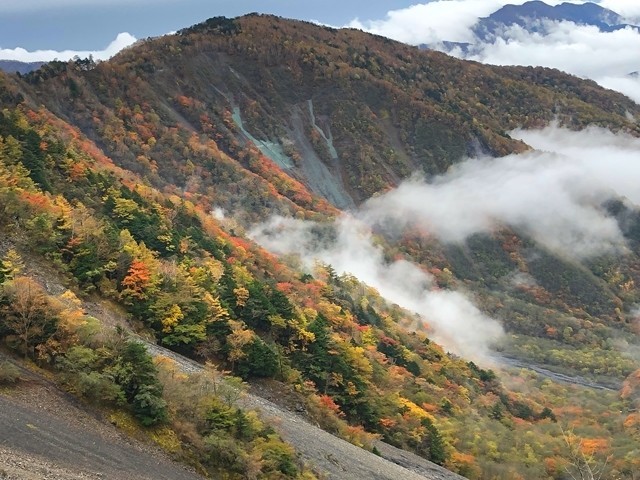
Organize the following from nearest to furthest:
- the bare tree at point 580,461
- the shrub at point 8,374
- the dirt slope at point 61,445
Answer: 1. the dirt slope at point 61,445
2. the shrub at point 8,374
3. the bare tree at point 580,461

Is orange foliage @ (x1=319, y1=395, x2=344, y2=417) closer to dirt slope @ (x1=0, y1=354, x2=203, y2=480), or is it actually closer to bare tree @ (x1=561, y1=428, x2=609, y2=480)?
bare tree @ (x1=561, y1=428, x2=609, y2=480)

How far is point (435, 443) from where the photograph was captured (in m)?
73.6

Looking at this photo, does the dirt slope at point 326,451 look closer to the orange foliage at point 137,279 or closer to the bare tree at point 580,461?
the orange foliage at point 137,279

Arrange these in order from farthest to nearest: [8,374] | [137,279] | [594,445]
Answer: [594,445] < [137,279] < [8,374]

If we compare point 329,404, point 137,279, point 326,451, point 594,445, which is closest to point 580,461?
point 594,445

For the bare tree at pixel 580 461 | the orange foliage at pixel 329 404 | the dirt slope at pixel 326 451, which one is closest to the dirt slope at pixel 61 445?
the dirt slope at pixel 326 451

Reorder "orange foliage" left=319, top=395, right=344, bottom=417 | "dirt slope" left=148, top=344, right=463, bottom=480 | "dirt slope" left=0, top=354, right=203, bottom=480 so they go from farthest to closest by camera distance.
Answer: "orange foliage" left=319, top=395, right=344, bottom=417 < "dirt slope" left=148, top=344, right=463, bottom=480 < "dirt slope" left=0, top=354, right=203, bottom=480

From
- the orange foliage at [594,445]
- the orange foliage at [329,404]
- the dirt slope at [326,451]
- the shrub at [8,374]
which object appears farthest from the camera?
the orange foliage at [594,445]

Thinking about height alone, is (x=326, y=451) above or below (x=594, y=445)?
below

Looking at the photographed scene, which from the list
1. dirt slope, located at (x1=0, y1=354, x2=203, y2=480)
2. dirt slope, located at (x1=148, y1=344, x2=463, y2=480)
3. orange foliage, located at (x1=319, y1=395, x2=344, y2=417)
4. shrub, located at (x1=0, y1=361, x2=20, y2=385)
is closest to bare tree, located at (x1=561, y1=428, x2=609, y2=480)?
dirt slope, located at (x1=148, y1=344, x2=463, y2=480)

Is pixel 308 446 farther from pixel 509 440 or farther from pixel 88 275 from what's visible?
pixel 509 440

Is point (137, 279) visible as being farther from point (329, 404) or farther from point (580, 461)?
point (580, 461)

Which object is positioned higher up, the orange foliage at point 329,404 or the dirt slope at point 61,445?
the orange foliage at point 329,404

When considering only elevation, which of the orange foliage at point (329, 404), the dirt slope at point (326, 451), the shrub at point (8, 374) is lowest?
the shrub at point (8, 374)
